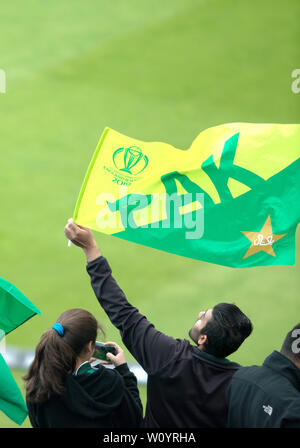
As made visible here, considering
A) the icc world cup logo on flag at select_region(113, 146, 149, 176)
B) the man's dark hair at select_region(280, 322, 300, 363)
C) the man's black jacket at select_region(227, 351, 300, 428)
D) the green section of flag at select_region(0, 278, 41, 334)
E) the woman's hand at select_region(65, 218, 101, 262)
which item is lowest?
the man's black jacket at select_region(227, 351, 300, 428)

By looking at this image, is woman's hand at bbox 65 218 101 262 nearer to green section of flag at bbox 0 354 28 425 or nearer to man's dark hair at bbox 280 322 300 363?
green section of flag at bbox 0 354 28 425

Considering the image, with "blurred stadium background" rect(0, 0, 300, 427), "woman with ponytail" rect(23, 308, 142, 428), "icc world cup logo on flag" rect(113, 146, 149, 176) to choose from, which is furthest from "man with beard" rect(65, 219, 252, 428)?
"blurred stadium background" rect(0, 0, 300, 427)

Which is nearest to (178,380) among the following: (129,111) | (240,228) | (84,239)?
(84,239)

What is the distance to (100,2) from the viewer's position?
21.3ft

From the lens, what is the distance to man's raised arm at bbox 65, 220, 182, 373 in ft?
7.02

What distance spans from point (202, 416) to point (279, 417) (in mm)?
323

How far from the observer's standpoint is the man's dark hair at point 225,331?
7.13 ft

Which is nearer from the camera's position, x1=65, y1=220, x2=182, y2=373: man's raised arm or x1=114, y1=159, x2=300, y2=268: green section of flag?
x1=65, y1=220, x2=182, y2=373: man's raised arm

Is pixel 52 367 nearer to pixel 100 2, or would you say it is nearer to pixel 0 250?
pixel 0 250

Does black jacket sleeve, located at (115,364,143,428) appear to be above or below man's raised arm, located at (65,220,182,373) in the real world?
below

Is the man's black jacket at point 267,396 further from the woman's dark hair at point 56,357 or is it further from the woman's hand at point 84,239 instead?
the woman's hand at point 84,239

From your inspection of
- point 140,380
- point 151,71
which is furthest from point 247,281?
point 151,71

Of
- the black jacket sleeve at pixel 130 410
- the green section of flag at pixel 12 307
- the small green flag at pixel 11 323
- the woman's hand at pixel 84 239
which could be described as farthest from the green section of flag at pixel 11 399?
the woman's hand at pixel 84 239

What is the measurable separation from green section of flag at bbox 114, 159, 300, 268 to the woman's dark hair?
21.9 inches
